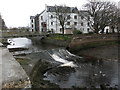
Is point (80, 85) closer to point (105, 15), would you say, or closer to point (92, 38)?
point (92, 38)

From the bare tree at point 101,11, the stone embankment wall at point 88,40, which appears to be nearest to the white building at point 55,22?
the bare tree at point 101,11

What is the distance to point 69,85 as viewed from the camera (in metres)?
7.88

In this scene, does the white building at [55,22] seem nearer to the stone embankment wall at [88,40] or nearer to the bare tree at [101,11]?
the bare tree at [101,11]

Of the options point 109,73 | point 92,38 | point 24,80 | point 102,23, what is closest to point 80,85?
point 109,73

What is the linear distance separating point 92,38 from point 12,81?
20.7 metres

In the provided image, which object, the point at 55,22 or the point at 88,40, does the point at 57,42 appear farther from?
the point at 55,22

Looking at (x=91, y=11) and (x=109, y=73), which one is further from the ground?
(x=91, y=11)

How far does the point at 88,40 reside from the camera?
22484 millimetres

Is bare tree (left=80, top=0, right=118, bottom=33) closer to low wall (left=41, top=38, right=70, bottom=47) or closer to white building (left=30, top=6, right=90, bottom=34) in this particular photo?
low wall (left=41, top=38, right=70, bottom=47)

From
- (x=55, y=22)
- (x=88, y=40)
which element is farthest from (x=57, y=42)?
(x=55, y=22)

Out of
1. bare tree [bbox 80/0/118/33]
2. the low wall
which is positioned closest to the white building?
the low wall

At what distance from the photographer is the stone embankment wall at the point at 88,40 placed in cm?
2027

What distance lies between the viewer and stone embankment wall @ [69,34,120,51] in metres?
20.3

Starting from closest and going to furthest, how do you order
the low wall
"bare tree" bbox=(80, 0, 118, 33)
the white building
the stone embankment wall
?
the stone embankment wall
the low wall
"bare tree" bbox=(80, 0, 118, 33)
the white building
